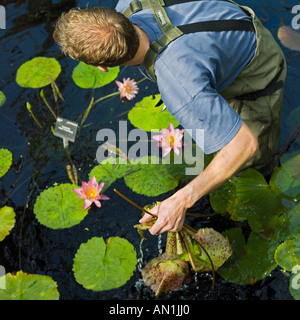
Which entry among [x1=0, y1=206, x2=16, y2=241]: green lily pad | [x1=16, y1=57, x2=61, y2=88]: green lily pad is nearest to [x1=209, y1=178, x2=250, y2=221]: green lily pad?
[x1=0, y1=206, x2=16, y2=241]: green lily pad

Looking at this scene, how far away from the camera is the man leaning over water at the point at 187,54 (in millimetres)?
1350

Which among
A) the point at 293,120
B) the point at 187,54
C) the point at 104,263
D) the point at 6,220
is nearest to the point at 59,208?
the point at 6,220

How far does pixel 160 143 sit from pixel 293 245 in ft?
3.32

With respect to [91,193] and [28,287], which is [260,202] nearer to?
[91,193]

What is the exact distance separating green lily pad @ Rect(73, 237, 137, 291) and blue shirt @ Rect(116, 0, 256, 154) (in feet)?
3.08

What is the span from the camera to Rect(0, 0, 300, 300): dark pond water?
2045 millimetres

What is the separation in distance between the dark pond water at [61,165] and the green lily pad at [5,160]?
0.13 ft

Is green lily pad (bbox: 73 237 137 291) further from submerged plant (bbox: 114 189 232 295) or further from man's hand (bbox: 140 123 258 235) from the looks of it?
man's hand (bbox: 140 123 258 235)

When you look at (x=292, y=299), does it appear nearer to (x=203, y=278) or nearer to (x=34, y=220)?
(x=203, y=278)

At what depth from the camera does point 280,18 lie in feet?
10.0

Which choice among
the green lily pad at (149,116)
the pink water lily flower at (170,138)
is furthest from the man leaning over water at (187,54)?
the green lily pad at (149,116)

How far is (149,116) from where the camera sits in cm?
263

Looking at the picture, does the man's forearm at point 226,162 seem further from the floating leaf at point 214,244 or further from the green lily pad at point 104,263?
the green lily pad at point 104,263
